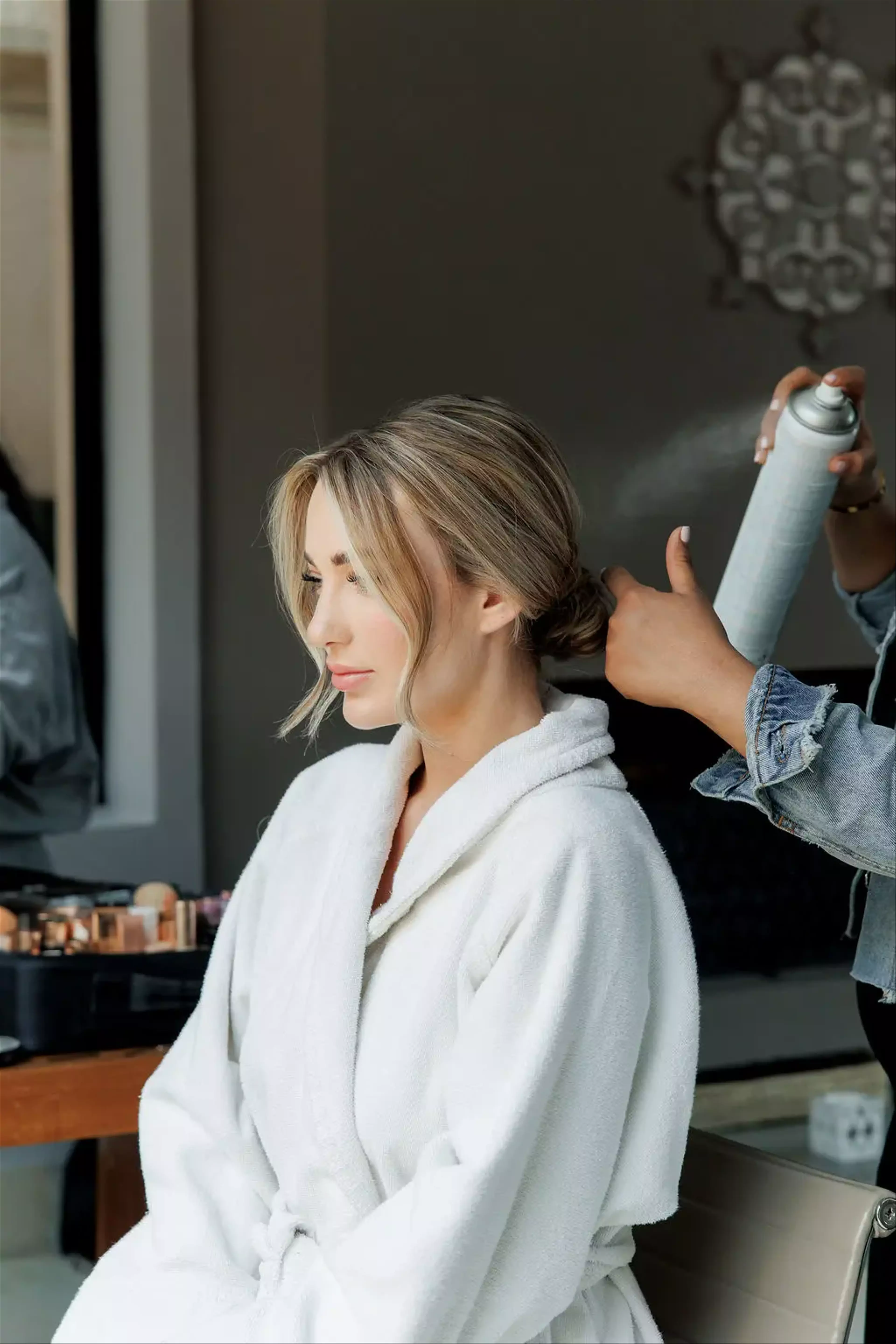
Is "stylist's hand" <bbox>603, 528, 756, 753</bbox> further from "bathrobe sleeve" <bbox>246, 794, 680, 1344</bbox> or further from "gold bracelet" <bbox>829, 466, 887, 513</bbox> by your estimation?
"gold bracelet" <bbox>829, 466, 887, 513</bbox>

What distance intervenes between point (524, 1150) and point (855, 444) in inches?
31.8

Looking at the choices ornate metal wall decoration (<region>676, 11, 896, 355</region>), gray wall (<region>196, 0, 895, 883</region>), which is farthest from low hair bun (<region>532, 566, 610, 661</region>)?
ornate metal wall decoration (<region>676, 11, 896, 355</region>)

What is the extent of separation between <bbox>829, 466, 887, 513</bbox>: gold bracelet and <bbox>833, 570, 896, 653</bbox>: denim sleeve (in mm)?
100

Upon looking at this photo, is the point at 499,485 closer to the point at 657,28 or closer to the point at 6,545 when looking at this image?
the point at 6,545

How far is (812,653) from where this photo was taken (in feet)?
7.39

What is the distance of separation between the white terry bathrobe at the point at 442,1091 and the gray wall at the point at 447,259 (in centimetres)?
61

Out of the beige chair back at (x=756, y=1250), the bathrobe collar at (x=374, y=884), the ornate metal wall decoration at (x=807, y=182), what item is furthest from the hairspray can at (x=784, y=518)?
the ornate metal wall decoration at (x=807, y=182)

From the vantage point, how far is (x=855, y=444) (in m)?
1.58

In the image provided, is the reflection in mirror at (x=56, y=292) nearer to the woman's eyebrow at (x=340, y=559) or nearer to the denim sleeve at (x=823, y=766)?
the woman's eyebrow at (x=340, y=559)

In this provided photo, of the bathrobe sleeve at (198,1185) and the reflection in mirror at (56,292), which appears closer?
the bathrobe sleeve at (198,1185)

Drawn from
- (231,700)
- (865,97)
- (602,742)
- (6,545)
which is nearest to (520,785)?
(602,742)

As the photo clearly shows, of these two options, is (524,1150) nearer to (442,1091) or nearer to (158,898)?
(442,1091)

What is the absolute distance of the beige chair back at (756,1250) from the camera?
4.15 ft

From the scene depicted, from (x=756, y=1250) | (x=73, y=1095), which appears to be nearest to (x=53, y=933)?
(x=73, y=1095)
